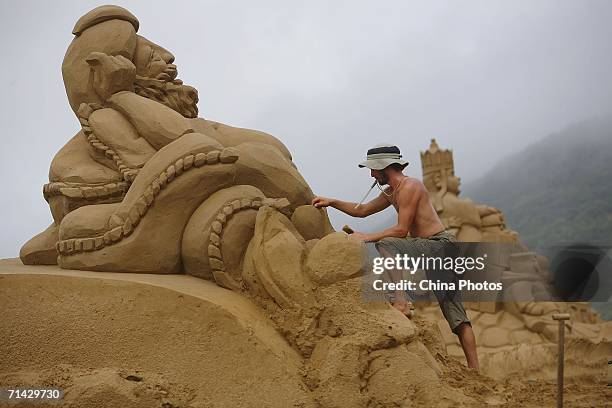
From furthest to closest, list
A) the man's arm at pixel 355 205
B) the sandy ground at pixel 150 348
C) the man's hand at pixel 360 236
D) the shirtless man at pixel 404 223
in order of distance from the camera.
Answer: the man's arm at pixel 355 205 → the shirtless man at pixel 404 223 → the man's hand at pixel 360 236 → the sandy ground at pixel 150 348

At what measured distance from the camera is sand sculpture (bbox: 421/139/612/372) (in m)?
8.53

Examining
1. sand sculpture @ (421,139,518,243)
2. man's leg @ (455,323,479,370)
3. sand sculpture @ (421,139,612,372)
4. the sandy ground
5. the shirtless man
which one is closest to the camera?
the sandy ground

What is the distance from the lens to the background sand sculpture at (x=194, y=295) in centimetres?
285

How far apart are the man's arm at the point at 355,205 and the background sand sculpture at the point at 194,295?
16cm

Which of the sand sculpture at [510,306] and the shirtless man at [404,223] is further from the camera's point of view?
the sand sculpture at [510,306]

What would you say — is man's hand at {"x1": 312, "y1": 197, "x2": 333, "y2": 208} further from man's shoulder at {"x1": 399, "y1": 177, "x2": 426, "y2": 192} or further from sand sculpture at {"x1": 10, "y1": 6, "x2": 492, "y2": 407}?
man's shoulder at {"x1": 399, "y1": 177, "x2": 426, "y2": 192}

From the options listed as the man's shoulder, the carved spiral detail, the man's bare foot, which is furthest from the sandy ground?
the man's shoulder

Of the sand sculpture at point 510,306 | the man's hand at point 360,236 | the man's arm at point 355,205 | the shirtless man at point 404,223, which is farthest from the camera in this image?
the sand sculpture at point 510,306

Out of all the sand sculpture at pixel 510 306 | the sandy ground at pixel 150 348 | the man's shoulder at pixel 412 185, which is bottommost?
the sandy ground at pixel 150 348

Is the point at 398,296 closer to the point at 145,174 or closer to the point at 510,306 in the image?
the point at 145,174

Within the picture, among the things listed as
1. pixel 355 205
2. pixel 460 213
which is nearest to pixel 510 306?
pixel 460 213

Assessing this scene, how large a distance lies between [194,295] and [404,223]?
1.08 metres

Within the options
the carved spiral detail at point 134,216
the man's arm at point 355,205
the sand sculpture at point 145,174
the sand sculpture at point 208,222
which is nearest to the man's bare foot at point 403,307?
the sand sculpture at point 208,222

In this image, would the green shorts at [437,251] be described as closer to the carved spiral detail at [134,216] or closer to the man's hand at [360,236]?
the man's hand at [360,236]
